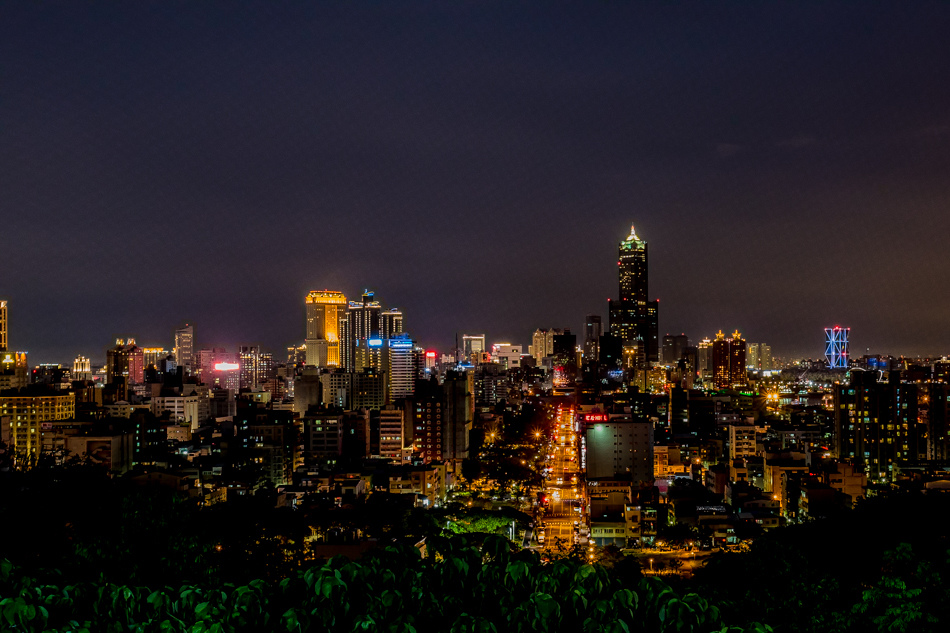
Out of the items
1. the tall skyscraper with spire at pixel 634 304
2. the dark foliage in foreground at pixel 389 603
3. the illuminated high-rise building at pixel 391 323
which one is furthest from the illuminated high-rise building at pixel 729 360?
the dark foliage in foreground at pixel 389 603

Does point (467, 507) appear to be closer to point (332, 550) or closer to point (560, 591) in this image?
point (332, 550)

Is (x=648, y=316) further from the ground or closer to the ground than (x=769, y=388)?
further from the ground

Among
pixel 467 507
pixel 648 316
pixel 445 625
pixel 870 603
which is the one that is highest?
pixel 648 316

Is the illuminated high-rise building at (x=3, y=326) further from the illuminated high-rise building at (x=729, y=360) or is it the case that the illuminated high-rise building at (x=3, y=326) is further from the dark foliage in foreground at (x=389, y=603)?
the illuminated high-rise building at (x=729, y=360)

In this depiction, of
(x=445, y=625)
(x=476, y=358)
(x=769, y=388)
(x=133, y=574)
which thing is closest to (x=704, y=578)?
(x=133, y=574)

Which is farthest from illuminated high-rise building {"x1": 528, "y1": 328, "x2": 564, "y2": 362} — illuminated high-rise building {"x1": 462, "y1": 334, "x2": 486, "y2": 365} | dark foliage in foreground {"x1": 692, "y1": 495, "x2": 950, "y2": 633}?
dark foliage in foreground {"x1": 692, "y1": 495, "x2": 950, "y2": 633}

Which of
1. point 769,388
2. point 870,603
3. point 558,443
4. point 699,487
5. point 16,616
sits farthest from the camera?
point 769,388

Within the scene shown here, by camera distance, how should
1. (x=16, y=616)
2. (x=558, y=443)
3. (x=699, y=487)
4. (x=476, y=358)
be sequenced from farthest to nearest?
(x=476, y=358) → (x=558, y=443) → (x=699, y=487) → (x=16, y=616)

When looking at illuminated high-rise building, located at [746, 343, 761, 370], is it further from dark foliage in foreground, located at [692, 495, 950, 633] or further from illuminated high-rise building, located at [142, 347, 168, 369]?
dark foliage in foreground, located at [692, 495, 950, 633]
